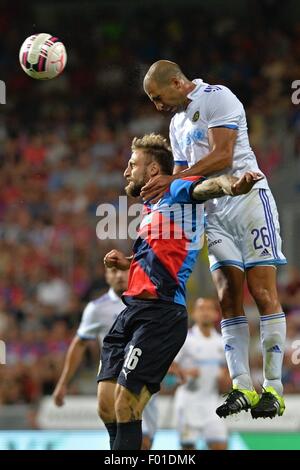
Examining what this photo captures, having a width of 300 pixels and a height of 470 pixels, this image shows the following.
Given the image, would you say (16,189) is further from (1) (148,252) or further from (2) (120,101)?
(1) (148,252)

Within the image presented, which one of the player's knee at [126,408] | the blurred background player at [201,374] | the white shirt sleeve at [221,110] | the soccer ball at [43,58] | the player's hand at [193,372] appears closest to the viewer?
the player's knee at [126,408]

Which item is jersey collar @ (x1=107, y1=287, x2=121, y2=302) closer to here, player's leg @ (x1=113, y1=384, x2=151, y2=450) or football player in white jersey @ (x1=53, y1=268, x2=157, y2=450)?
football player in white jersey @ (x1=53, y1=268, x2=157, y2=450)

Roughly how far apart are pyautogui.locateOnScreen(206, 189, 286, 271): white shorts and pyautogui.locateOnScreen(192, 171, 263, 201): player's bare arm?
70 cm

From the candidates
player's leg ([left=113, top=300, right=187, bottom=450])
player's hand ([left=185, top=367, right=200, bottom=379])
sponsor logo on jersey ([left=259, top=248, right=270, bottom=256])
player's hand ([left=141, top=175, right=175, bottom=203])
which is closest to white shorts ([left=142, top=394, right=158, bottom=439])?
player's hand ([left=185, top=367, right=200, bottom=379])

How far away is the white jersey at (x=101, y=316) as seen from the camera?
9.34 meters

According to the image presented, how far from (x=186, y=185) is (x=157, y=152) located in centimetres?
45

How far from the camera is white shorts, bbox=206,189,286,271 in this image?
6.52m

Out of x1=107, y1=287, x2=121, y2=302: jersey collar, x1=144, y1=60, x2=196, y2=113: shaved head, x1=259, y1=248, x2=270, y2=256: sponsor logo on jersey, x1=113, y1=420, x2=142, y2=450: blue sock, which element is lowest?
x1=113, y1=420, x2=142, y2=450: blue sock

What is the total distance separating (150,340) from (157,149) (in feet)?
4.23

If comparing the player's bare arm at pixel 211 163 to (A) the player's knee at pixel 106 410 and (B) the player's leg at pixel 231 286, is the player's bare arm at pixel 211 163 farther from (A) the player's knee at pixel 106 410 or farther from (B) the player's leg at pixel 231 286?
(A) the player's knee at pixel 106 410

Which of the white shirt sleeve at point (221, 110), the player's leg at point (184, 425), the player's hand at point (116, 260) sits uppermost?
the white shirt sleeve at point (221, 110)

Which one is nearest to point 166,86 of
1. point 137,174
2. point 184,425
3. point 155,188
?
point 137,174

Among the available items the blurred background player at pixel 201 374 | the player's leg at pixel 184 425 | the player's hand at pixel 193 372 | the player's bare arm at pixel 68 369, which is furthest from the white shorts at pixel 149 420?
the player's hand at pixel 193 372
